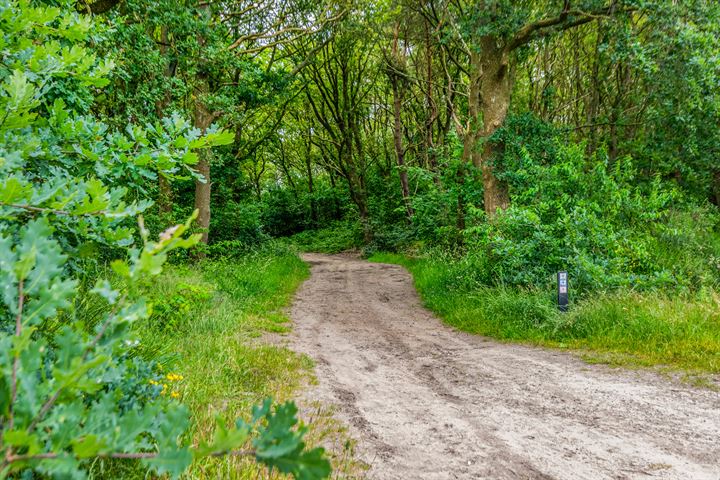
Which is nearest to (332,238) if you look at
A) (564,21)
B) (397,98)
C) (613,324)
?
(397,98)

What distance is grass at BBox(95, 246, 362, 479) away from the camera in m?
3.20

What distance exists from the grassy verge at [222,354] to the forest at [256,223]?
40mm

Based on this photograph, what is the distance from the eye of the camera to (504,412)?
14.1ft

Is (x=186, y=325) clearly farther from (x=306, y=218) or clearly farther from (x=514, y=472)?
(x=306, y=218)

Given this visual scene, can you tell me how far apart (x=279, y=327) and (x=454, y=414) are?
4400mm

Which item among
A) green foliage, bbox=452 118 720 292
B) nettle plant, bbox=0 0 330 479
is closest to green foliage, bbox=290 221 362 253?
green foliage, bbox=452 118 720 292

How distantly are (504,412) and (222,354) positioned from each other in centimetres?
355

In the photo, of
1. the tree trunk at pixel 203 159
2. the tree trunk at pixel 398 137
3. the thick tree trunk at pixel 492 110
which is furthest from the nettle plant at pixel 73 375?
the tree trunk at pixel 398 137

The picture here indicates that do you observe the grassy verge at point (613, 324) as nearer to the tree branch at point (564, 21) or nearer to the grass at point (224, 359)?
the grass at point (224, 359)

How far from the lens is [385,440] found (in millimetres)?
3768

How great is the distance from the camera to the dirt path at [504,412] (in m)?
3.28

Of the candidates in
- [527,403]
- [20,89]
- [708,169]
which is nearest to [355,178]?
[708,169]

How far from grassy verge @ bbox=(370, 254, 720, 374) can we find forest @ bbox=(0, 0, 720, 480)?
1.5 inches

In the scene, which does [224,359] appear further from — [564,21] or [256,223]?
[256,223]
